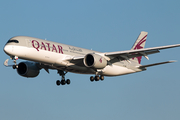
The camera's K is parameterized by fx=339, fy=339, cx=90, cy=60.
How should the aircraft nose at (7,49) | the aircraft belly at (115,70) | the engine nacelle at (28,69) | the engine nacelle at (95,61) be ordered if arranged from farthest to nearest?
the engine nacelle at (28,69) < the aircraft belly at (115,70) < the engine nacelle at (95,61) < the aircraft nose at (7,49)

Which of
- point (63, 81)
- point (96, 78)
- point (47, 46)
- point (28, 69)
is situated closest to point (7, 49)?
point (47, 46)

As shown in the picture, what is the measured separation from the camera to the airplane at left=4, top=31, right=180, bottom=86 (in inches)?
1417

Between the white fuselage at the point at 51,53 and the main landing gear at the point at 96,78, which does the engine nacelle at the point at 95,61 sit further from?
the main landing gear at the point at 96,78

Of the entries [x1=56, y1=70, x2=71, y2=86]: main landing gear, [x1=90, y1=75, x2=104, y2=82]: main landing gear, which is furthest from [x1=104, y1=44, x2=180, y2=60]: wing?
[x1=56, y1=70, x2=71, y2=86]: main landing gear

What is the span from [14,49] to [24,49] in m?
1.08

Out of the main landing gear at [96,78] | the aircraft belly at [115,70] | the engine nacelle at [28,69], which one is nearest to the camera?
the main landing gear at [96,78]

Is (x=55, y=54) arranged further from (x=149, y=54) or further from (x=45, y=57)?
(x=149, y=54)

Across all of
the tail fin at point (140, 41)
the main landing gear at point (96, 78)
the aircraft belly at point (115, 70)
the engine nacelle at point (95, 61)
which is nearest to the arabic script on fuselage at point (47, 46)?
the engine nacelle at point (95, 61)

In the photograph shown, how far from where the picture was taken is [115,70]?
141 ft

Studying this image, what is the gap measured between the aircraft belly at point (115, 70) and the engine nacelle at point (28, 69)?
8.79 metres

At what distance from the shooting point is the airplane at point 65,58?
3600 cm

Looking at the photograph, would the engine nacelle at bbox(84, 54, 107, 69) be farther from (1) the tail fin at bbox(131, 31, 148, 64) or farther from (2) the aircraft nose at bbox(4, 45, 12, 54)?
(1) the tail fin at bbox(131, 31, 148, 64)

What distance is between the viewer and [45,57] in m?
36.9

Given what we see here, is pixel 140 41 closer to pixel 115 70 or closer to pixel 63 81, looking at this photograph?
pixel 115 70
